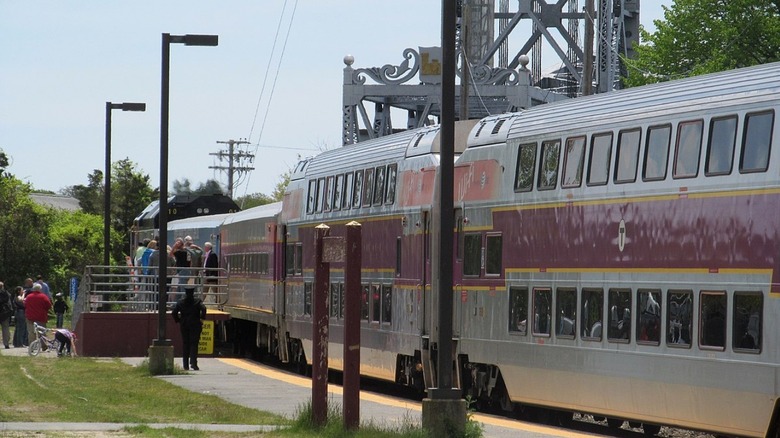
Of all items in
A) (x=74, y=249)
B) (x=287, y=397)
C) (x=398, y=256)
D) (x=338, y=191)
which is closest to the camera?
(x=287, y=397)

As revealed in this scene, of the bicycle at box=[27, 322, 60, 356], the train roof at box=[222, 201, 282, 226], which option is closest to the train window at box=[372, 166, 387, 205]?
the train roof at box=[222, 201, 282, 226]

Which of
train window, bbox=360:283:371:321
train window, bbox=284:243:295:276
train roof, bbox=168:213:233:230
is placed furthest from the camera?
train roof, bbox=168:213:233:230

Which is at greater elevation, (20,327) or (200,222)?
(200,222)

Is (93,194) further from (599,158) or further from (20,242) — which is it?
(599,158)

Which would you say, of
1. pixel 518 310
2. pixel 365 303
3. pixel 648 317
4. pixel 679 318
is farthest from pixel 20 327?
pixel 679 318

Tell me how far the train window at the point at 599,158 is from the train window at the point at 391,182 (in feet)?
21.0

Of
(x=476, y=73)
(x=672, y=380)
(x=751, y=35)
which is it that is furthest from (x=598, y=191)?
(x=476, y=73)

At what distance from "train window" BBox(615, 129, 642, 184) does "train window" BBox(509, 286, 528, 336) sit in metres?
2.49

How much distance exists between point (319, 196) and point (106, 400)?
335 inches

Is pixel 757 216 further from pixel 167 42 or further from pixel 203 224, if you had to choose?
pixel 203 224

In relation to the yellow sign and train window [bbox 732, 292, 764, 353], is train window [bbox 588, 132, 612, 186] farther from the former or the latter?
the yellow sign

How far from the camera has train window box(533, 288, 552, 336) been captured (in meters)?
19.4

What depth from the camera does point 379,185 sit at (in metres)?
25.6

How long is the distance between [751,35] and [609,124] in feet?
94.5
